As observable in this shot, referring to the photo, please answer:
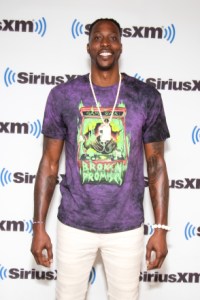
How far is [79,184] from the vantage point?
161 centimetres

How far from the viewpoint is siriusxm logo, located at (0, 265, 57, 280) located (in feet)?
7.28

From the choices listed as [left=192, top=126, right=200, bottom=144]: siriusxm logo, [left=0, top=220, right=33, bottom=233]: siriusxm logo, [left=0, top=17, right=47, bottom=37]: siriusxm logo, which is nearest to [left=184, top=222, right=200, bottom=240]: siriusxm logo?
[left=192, top=126, right=200, bottom=144]: siriusxm logo

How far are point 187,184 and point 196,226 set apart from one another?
10.0 inches

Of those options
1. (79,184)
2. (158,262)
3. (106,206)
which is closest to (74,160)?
(79,184)

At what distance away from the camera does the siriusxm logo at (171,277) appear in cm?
224

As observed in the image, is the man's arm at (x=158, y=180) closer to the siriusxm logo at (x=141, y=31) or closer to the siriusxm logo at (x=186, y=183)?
the siriusxm logo at (x=186, y=183)

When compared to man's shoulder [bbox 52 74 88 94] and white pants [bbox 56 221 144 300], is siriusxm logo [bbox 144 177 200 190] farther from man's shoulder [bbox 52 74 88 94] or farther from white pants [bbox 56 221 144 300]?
man's shoulder [bbox 52 74 88 94]

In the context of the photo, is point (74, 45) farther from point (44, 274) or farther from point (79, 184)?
point (44, 274)

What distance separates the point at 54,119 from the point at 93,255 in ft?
2.03

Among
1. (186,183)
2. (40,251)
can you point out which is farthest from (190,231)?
(40,251)

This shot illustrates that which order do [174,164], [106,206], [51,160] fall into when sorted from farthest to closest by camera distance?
1. [174,164]
2. [51,160]
3. [106,206]

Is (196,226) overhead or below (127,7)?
below

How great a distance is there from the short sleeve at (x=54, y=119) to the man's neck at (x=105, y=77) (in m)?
0.17

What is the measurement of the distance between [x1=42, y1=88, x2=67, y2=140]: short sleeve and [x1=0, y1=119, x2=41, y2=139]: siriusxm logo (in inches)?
16.3
